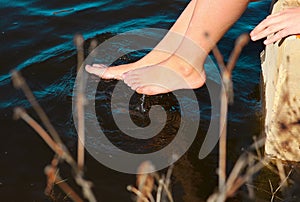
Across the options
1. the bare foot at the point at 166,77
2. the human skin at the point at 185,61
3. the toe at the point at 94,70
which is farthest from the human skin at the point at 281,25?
the toe at the point at 94,70

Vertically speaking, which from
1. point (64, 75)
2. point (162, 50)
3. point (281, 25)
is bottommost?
point (64, 75)

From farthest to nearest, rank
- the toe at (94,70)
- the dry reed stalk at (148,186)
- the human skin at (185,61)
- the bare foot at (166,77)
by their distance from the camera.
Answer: the toe at (94,70), the bare foot at (166,77), the human skin at (185,61), the dry reed stalk at (148,186)

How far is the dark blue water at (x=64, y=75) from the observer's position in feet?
7.70

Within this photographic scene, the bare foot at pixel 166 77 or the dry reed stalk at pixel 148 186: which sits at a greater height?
the dry reed stalk at pixel 148 186

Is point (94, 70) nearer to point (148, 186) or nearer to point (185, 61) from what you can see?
point (185, 61)

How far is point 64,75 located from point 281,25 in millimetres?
1281

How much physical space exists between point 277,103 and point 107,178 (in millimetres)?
791

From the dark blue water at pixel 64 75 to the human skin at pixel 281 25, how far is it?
0.50 metres

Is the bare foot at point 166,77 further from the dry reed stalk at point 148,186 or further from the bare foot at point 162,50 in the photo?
the dry reed stalk at point 148,186

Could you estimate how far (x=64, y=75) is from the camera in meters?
3.08

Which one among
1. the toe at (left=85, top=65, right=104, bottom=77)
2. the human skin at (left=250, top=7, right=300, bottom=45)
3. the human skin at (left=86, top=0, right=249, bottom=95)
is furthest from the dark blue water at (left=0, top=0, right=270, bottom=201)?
the human skin at (left=250, top=7, right=300, bottom=45)

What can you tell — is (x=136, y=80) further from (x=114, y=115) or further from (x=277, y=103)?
(x=277, y=103)

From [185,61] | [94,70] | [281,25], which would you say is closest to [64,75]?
[94,70]

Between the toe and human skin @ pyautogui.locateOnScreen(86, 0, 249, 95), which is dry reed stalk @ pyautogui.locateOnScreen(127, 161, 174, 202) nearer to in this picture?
human skin @ pyautogui.locateOnScreen(86, 0, 249, 95)
